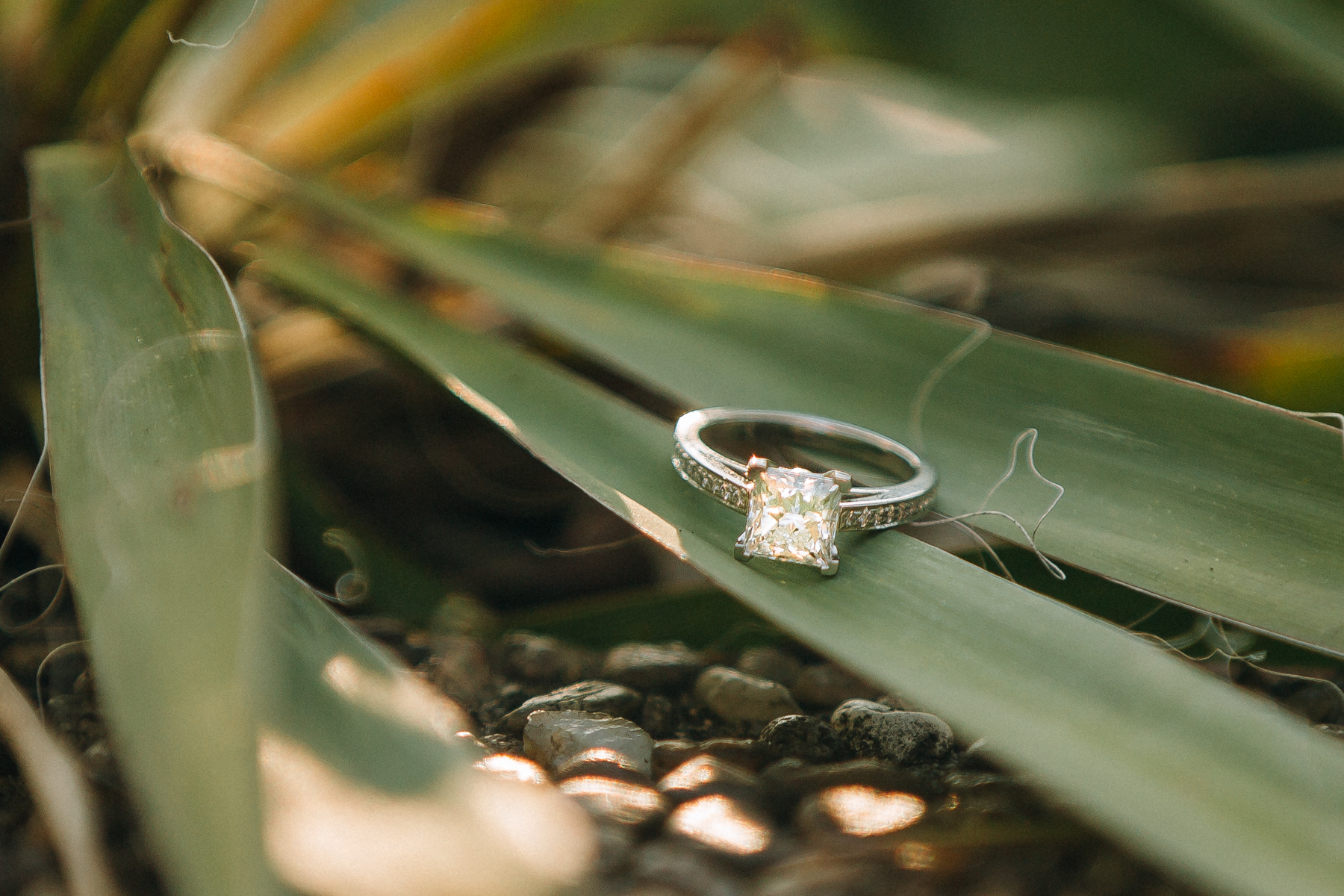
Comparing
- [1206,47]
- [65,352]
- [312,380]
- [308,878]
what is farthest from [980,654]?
[1206,47]

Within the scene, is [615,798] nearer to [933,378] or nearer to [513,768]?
[513,768]

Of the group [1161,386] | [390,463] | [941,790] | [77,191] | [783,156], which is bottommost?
[390,463]

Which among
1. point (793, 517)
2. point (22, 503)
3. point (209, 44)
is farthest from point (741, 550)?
point (209, 44)

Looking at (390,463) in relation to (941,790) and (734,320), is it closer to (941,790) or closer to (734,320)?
(734,320)

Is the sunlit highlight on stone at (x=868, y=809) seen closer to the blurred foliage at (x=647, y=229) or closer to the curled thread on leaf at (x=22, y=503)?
the blurred foliage at (x=647, y=229)

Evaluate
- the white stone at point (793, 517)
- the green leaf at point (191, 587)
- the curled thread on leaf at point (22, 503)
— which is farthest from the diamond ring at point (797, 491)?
the curled thread on leaf at point (22, 503)

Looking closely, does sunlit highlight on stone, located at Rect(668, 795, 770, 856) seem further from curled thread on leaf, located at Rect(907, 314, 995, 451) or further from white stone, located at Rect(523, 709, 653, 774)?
curled thread on leaf, located at Rect(907, 314, 995, 451)
